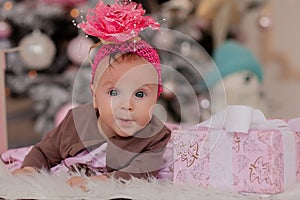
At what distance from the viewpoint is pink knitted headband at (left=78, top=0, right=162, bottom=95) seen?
3.14 feet

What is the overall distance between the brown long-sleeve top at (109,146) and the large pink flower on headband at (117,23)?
0.15 m

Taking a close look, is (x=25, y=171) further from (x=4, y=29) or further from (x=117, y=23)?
(x=4, y=29)

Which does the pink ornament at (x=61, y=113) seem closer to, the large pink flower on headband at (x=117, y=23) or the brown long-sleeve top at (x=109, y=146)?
the brown long-sleeve top at (x=109, y=146)

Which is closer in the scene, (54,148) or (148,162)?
(148,162)

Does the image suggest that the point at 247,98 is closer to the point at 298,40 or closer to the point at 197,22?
the point at 197,22

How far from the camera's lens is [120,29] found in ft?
3.14

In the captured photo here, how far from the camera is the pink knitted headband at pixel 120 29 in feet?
3.14

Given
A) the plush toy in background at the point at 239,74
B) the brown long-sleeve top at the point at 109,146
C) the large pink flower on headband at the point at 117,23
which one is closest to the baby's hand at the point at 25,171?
the brown long-sleeve top at the point at 109,146

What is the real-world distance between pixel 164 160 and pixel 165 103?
1821mm

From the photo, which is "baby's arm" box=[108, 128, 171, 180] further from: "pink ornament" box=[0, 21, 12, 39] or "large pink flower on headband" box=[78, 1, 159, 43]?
"pink ornament" box=[0, 21, 12, 39]

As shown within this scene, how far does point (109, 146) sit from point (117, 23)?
19 centimetres

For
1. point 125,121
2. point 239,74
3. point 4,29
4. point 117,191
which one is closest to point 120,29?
point 125,121

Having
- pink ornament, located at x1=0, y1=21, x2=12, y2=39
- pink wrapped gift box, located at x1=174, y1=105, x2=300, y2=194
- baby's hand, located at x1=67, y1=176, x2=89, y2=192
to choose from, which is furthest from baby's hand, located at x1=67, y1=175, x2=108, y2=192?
pink ornament, located at x1=0, y1=21, x2=12, y2=39

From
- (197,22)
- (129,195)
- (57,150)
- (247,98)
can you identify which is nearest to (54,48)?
(197,22)
